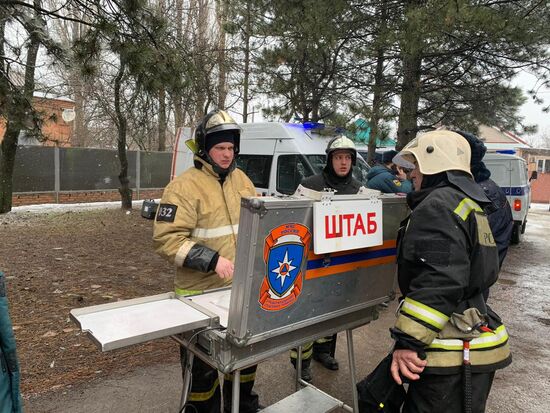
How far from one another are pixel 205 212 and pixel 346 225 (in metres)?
0.85

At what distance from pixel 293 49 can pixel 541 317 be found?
20.6 ft

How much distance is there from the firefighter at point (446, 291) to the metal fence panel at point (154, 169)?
48.4 feet

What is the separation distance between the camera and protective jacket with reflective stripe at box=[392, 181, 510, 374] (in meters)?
1.66

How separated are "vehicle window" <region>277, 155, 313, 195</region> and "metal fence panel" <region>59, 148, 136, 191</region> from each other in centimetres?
905

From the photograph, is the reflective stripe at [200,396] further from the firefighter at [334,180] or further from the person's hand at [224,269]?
the firefighter at [334,180]

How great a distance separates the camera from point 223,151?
240 cm

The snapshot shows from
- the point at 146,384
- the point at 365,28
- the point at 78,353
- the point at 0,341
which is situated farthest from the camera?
the point at 365,28

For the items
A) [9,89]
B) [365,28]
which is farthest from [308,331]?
[365,28]

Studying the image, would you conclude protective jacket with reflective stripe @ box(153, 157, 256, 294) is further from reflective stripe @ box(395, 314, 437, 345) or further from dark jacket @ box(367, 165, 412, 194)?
dark jacket @ box(367, 165, 412, 194)

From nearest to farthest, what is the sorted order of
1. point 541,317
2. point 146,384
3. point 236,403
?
1. point 236,403
2. point 146,384
3. point 541,317

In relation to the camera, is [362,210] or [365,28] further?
[365,28]

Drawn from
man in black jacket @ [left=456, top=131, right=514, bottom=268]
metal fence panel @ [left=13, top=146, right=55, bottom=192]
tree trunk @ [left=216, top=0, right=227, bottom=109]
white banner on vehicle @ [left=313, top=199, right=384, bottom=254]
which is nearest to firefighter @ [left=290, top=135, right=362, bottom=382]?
man in black jacket @ [left=456, top=131, right=514, bottom=268]

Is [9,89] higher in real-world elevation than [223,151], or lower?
higher

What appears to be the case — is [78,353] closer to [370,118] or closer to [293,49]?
[370,118]
